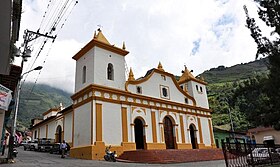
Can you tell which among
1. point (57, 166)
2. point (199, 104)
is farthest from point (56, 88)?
point (57, 166)

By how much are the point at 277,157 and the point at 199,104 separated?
17.3 meters

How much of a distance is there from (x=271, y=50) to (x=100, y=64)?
16.3m

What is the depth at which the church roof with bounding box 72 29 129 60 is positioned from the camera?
21.9 m

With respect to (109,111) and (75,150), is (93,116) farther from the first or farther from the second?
(75,150)

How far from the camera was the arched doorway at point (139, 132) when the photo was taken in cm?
2309

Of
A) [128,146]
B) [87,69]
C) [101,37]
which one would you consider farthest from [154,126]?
[101,37]

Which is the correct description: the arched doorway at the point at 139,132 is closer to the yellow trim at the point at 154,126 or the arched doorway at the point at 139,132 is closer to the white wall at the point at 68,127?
the yellow trim at the point at 154,126

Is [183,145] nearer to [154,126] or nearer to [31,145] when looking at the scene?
[154,126]

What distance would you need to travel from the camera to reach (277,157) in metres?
13.1

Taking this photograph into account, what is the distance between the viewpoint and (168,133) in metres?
25.3

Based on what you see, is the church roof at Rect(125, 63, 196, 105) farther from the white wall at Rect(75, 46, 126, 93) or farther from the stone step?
the stone step

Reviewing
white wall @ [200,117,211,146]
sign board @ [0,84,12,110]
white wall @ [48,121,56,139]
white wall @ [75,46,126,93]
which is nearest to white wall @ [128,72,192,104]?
white wall @ [75,46,126,93]

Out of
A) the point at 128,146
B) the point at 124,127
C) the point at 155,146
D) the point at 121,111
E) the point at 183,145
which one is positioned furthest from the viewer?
the point at 183,145

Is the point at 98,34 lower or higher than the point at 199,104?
higher
